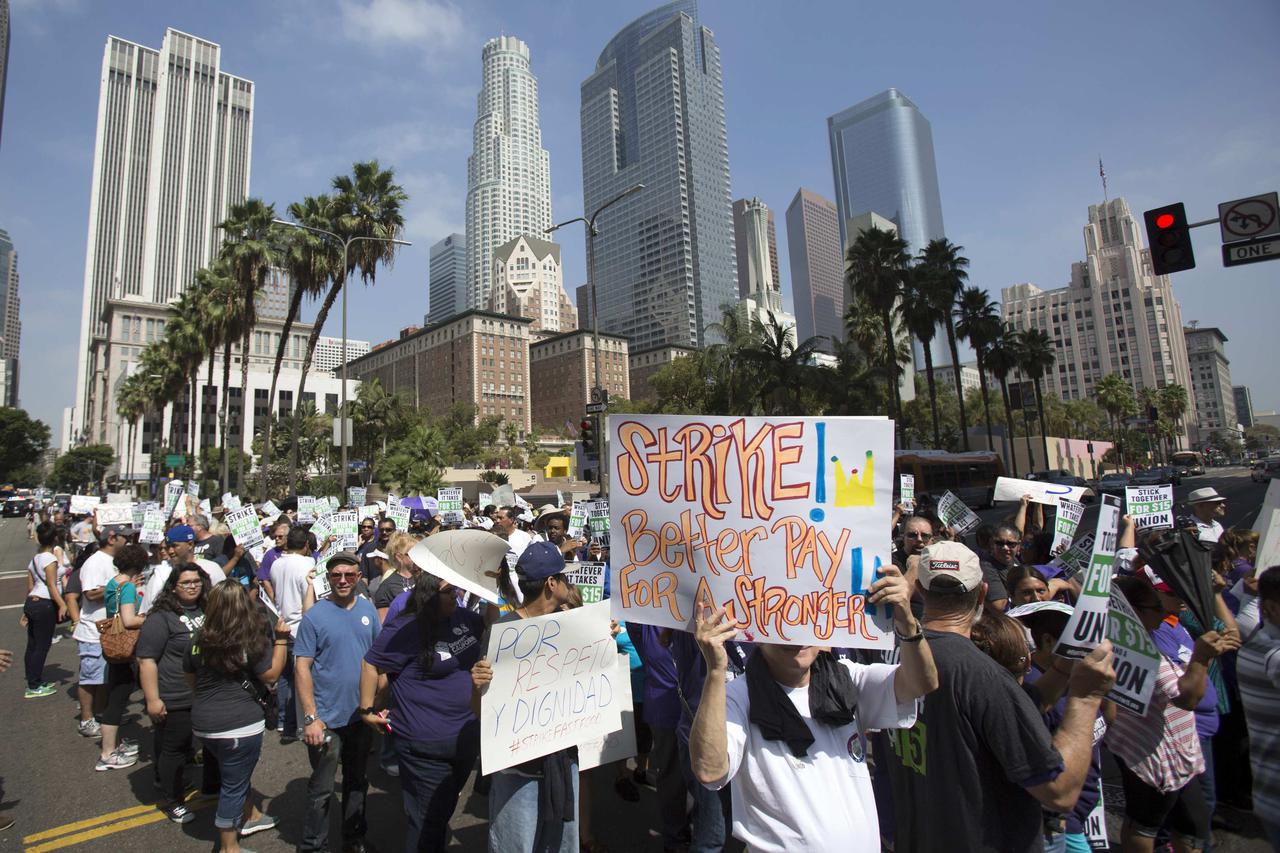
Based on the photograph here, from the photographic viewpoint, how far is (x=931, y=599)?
105 inches

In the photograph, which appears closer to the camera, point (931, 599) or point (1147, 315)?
point (931, 599)

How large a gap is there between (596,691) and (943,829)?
180 cm

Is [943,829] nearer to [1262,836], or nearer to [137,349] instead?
[1262,836]

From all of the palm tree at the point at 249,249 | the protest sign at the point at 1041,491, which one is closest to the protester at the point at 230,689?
the protest sign at the point at 1041,491

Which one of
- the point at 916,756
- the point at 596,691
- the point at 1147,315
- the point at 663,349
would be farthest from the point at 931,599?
the point at 1147,315

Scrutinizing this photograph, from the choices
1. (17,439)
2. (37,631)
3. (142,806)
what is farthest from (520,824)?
(17,439)

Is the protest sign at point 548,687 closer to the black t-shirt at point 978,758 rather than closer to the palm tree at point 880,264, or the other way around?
the black t-shirt at point 978,758

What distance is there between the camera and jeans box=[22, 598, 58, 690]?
8.16 m

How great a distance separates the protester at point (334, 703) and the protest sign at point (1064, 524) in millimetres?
6153

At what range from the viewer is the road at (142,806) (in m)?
4.74

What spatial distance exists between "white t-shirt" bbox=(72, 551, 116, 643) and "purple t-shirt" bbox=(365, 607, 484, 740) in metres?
4.76

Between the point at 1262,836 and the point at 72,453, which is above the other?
the point at 72,453

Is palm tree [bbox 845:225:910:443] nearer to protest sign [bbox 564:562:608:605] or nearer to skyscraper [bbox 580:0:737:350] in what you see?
protest sign [bbox 564:562:608:605]

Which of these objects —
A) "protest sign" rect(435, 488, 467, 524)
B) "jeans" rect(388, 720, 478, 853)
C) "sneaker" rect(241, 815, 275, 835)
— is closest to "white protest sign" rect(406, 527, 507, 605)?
"jeans" rect(388, 720, 478, 853)
